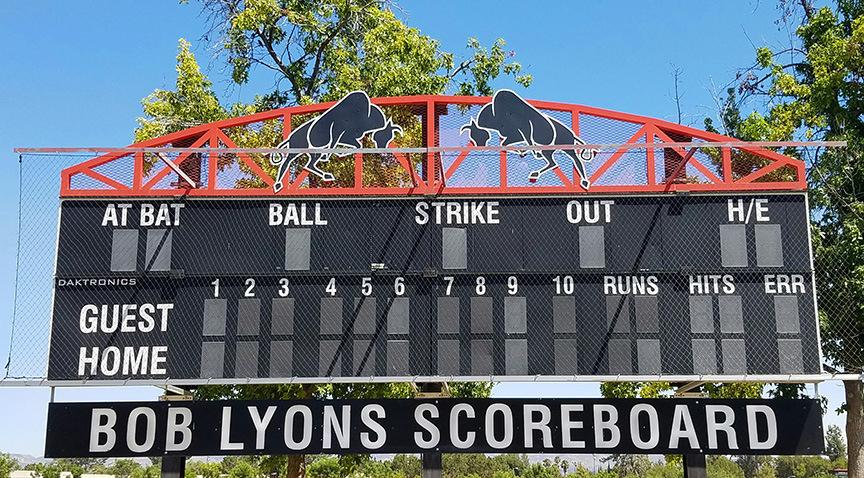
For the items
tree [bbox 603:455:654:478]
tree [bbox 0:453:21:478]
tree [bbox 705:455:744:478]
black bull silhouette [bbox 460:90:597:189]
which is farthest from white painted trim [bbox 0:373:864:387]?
tree [bbox 603:455:654:478]

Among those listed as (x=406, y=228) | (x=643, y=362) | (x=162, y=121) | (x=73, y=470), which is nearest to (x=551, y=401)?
(x=643, y=362)

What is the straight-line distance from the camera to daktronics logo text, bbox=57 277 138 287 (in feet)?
40.9

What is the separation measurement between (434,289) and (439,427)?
6.02ft

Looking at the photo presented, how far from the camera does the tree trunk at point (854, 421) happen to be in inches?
786

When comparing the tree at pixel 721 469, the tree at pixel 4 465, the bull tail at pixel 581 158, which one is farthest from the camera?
the tree at pixel 4 465

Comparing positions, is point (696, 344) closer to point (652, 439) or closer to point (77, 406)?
point (652, 439)

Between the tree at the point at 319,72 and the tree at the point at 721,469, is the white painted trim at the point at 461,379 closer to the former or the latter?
the tree at the point at 319,72

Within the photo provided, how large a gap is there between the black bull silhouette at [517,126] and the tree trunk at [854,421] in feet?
34.8

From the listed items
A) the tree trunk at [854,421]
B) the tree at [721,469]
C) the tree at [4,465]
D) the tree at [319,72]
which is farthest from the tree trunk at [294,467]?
the tree at [4,465]

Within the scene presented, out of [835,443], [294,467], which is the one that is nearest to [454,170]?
[294,467]

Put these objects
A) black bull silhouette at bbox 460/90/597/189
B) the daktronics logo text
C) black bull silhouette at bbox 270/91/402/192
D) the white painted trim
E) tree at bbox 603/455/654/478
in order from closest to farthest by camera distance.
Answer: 1. the white painted trim
2. the daktronics logo text
3. black bull silhouette at bbox 460/90/597/189
4. black bull silhouette at bbox 270/91/402/192
5. tree at bbox 603/455/654/478

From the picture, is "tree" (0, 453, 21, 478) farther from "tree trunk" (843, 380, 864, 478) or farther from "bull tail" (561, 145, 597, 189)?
"bull tail" (561, 145, 597, 189)

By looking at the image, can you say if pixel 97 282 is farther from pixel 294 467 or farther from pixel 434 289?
pixel 294 467

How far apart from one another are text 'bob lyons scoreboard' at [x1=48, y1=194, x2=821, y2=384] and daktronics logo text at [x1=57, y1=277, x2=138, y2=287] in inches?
0.8
